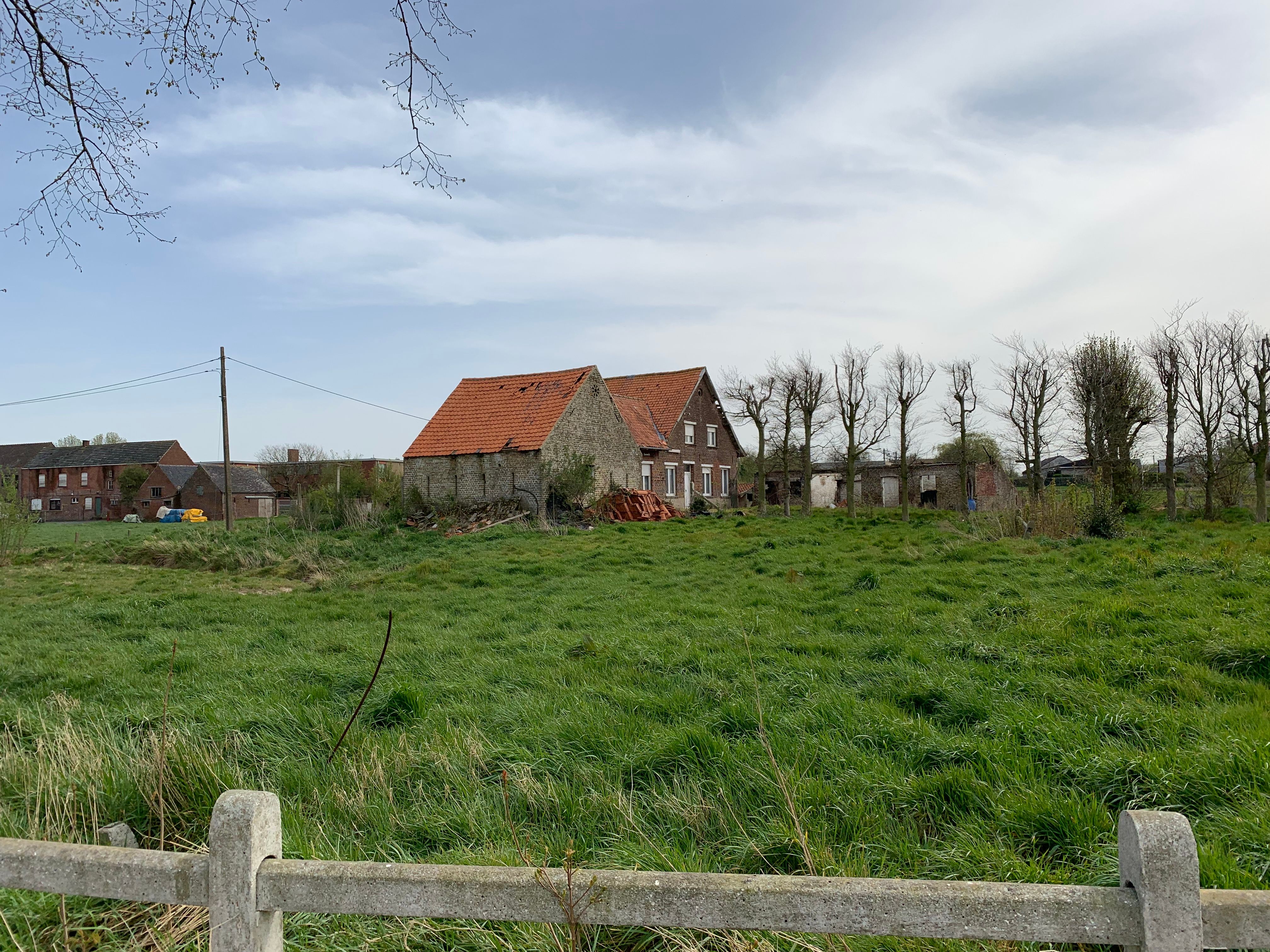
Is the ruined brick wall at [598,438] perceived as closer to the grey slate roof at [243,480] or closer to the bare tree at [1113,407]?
the bare tree at [1113,407]

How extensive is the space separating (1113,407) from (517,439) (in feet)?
76.1

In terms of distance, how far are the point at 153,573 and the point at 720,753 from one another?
18.6 m

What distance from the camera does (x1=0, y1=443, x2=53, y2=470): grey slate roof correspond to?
3024 inches

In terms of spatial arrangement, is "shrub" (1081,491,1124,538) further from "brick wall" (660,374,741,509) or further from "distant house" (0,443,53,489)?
"distant house" (0,443,53,489)

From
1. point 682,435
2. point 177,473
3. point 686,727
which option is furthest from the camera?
point 177,473

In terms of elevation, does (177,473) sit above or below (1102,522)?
above

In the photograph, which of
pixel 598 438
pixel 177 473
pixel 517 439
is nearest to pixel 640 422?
pixel 598 438

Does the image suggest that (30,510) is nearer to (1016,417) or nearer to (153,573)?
(153,573)

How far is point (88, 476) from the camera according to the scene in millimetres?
70812

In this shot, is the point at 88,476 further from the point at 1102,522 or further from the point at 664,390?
the point at 1102,522

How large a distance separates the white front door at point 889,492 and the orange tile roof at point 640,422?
51.2 ft

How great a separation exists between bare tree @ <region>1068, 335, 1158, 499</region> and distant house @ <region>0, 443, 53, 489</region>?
292 ft

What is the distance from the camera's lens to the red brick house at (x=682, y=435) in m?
37.2

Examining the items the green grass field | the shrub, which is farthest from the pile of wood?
the green grass field
